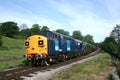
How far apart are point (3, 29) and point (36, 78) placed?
10778 centimetres

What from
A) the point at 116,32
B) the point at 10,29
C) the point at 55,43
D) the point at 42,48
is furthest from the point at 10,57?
the point at 116,32

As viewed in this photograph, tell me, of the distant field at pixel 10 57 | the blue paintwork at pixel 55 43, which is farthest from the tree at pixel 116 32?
the blue paintwork at pixel 55 43

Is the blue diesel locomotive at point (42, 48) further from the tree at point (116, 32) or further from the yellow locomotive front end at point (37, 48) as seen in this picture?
the tree at point (116, 32)

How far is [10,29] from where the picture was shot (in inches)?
4567

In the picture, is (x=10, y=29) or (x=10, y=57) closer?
(x=10, y=57)

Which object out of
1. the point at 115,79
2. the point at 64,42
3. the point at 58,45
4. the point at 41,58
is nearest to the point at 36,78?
the point at 115,79

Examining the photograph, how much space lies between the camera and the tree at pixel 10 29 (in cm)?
11525

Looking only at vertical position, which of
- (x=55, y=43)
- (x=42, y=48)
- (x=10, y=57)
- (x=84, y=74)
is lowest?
(x=84, y=74)

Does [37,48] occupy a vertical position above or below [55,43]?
below

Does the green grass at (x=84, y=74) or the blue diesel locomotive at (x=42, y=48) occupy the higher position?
the blue diesel locomotive at (x=42, y=48)

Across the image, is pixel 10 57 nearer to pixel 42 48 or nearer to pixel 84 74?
pixel 42 48

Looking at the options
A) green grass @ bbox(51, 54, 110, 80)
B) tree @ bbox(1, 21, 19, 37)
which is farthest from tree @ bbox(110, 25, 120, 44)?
green grass @ bbox(51, 54, 110, 80)

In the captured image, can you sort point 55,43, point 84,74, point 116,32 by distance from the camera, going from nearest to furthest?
point 84,74
point 55,43
point 116,32

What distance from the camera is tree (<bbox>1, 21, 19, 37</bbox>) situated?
11525 cm
